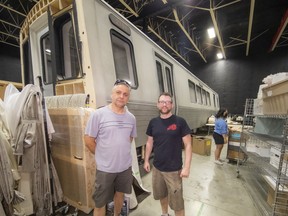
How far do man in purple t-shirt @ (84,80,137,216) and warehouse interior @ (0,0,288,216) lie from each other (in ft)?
1.34

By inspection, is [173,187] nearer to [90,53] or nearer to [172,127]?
[172,127]

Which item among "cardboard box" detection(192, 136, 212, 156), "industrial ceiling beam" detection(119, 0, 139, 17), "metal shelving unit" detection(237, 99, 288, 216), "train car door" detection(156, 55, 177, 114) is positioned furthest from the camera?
"industrial ceiling beam" detection(119, 0, 139, 17)

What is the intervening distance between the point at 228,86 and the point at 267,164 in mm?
13109

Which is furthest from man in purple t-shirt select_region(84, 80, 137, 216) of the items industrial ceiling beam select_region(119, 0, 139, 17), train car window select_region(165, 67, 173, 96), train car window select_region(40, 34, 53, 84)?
industrial ceiling beam select_region(119, 0, 139, 17)

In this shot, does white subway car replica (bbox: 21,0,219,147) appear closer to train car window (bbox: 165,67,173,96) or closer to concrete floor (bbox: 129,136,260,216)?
train car window (bbox: 165,67,173,96)

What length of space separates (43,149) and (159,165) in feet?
4.78

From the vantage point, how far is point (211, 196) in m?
2.89

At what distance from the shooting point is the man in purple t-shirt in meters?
1.80

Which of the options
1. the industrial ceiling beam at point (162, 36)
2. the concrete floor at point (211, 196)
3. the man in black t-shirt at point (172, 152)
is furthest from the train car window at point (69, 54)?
the industrial ceiling beam at point (162, 36)

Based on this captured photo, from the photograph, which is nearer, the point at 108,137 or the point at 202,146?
the point at 108,137

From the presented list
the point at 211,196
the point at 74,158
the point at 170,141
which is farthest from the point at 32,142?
the point at 211,196

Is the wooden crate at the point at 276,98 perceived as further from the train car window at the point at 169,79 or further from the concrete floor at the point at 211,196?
the train car window at the point at 169,79

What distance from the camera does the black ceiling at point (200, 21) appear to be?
7047 millimetres

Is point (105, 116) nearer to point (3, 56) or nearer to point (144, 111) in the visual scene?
point (144, 111)
